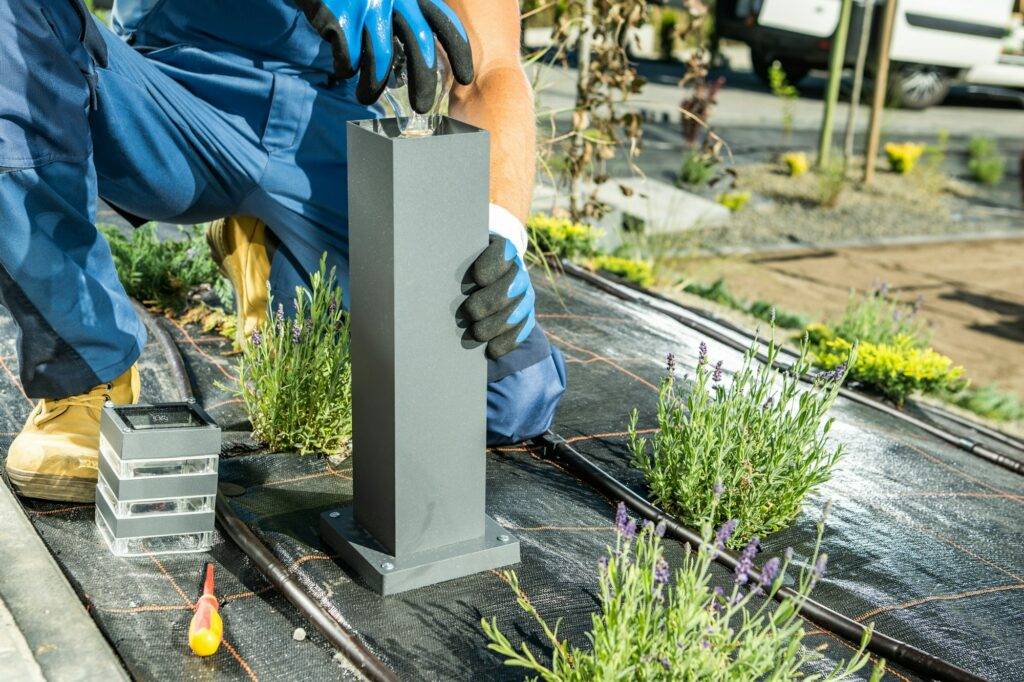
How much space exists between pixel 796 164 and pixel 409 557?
24.8 ft

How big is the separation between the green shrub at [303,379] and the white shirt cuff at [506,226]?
39cm

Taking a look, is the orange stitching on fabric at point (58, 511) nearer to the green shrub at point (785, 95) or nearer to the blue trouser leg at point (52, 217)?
the blue trouser leg at point (52, 217)

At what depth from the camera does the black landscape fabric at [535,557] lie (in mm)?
1960

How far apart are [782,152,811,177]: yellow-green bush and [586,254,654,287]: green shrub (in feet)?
13.4

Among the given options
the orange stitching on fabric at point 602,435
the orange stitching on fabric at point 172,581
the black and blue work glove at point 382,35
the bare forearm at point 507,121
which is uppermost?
the black and blue work glove at point 382,35

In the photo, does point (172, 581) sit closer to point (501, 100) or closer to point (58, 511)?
point (58, 511)

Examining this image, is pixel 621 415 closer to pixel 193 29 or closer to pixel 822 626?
pixel 822 626

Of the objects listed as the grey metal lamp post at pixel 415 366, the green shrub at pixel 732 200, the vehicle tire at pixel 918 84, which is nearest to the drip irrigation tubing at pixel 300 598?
the grey metal lamp post at pixel 415 366

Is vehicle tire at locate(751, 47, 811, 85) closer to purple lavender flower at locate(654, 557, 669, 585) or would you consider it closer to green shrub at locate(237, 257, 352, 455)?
green shrub at locate(237, 257, 352, 455)

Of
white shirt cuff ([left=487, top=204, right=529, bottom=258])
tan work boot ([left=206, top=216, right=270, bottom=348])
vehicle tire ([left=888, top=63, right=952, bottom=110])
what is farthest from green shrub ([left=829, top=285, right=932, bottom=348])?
vehicle tire ([left=888, top=63, right=952, bottom=110])

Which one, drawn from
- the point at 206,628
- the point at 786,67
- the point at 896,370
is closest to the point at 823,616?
the point at 206,628

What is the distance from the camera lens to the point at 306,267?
284 cm

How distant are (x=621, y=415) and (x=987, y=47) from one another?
10.8m

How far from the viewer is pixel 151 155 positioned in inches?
99.7
